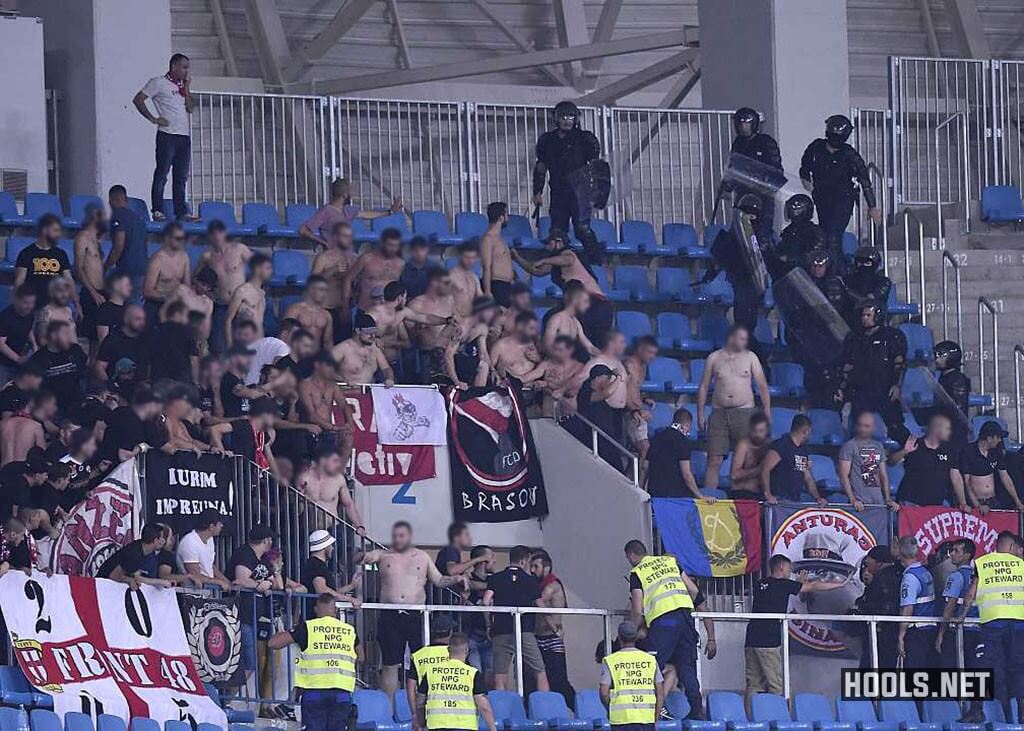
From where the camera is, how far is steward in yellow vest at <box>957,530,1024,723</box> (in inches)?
664

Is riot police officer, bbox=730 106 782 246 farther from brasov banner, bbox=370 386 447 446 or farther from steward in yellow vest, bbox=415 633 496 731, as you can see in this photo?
steward in yellow vest, bbox=415 633 496 731

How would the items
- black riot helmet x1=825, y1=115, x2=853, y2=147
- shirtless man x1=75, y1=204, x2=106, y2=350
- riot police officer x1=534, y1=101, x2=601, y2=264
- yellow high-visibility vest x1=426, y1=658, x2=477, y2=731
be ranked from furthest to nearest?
black riot helmet x1=825, y1=115, x2=853, y2=147 → riot police officer x1=534, y1=101, x2=601, y2=264 → shirtless man x1=75, y1=204, x2=106, y2=350 → yellow high-visibility vest x1=426, y1=658, x2=477, y2=731

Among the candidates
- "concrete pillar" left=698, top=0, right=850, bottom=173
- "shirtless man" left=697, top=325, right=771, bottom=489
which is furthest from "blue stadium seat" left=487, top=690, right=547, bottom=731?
"concrete pillar" left=698, top=0, right=850, bottom=173

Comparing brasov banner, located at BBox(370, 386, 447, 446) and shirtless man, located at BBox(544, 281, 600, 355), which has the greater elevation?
shirtless man, located at BBox(544, 281, 600, 355)

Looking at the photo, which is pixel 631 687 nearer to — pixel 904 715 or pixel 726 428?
pixel 904 715

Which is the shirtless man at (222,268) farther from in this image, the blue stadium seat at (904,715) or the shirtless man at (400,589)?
the blue stadium seat at (904,715)

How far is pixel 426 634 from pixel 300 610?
88cm

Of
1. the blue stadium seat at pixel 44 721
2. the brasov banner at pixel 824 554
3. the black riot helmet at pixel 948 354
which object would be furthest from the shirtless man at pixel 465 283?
the blue stadium seat at pixel 44 721

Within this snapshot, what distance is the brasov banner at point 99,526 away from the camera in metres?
14.8

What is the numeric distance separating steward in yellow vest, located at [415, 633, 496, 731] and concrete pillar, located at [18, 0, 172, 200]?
731cm

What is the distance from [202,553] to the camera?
49.7ft

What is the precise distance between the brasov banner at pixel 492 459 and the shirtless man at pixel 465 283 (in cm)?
85

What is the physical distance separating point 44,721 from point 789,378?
851 cm

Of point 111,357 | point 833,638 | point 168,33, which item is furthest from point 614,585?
point 168,33
